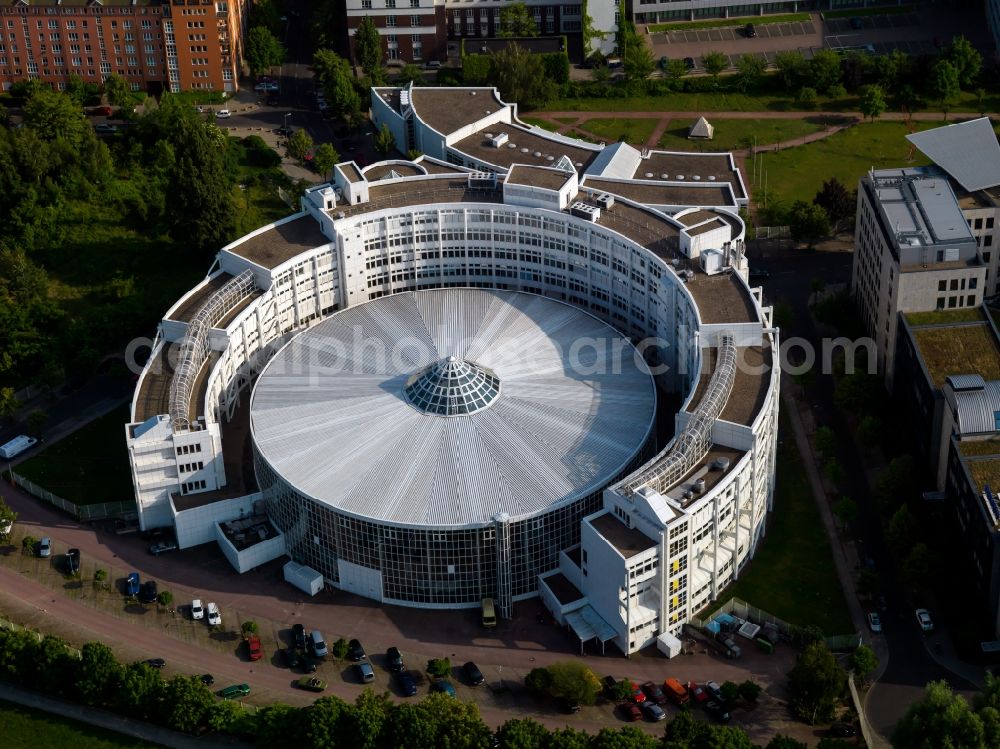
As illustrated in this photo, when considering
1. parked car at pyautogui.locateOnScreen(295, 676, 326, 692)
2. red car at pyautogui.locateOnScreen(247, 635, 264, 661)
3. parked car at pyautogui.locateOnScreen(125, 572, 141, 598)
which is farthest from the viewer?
parked car at pyautogui.locateOnScreen(125, 572, 141, 598)

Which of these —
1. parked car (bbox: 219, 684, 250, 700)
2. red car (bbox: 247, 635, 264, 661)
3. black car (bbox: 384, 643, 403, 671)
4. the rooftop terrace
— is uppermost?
the rooftop terrace

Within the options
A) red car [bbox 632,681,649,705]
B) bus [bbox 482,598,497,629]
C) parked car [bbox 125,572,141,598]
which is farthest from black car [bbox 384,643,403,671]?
parked car [bbox 125,572,141,598]

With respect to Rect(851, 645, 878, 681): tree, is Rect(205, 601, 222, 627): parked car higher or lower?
higher

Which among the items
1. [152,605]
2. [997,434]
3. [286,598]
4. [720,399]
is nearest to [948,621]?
[997,434]

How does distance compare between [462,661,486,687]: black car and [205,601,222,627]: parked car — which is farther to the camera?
[205,601,222,627]: parked car

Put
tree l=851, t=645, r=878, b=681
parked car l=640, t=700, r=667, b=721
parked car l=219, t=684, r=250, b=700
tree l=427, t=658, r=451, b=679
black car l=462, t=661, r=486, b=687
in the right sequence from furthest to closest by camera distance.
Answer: black car l=462, t=661, r=486, b=687 < tree l=427, t=658, r=451, b=679 < parked car l=219, t=684, r=250, b=700 < tree l=851, t=645, r=878, b=681 < parked car l=640, t=700, r=667, b=721

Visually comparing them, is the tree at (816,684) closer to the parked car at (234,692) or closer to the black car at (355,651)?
the black car at (355,651)

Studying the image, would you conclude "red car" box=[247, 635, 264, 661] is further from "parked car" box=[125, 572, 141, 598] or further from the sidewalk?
"parked car" box=[125, 572, 141, 598]
